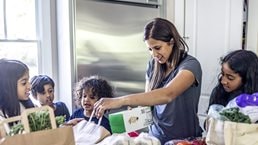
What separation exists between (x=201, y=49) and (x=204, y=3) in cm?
40

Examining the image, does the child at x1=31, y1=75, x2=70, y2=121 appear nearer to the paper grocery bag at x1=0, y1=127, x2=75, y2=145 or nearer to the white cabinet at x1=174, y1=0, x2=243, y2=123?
the paper grocery bag at x1=0, y1=127, x2=75, y2=145

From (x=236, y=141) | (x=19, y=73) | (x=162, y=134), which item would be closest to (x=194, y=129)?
(x=162, y=134)

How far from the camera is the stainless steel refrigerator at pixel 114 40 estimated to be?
236cm

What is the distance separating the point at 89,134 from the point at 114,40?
1360 mm

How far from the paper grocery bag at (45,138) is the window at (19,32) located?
1.26m

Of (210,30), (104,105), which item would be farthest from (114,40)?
(104,105)

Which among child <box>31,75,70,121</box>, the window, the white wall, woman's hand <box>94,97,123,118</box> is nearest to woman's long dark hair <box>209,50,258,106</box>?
the white wall

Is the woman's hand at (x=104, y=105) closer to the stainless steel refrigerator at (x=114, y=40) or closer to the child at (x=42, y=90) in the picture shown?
the child at (x=42, y=90)

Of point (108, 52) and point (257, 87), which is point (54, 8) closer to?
point (108, 52)

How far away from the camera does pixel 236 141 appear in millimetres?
1173

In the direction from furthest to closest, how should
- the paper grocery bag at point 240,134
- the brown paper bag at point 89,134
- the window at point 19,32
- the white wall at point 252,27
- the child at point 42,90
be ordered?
the white wall at point 252,27, the window at point 19,32, the child at point 42,90, the brown paper bag at point 89,134, the paper grocery bag at point 240,134

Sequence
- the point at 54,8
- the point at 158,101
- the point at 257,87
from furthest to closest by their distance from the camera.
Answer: the point at 54,8 < the point at 257,87 < the point at 158,101

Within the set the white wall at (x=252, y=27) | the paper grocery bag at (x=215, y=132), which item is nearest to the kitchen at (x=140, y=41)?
the white wall at (x=252, y=27)

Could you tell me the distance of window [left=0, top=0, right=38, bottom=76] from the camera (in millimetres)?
2227
